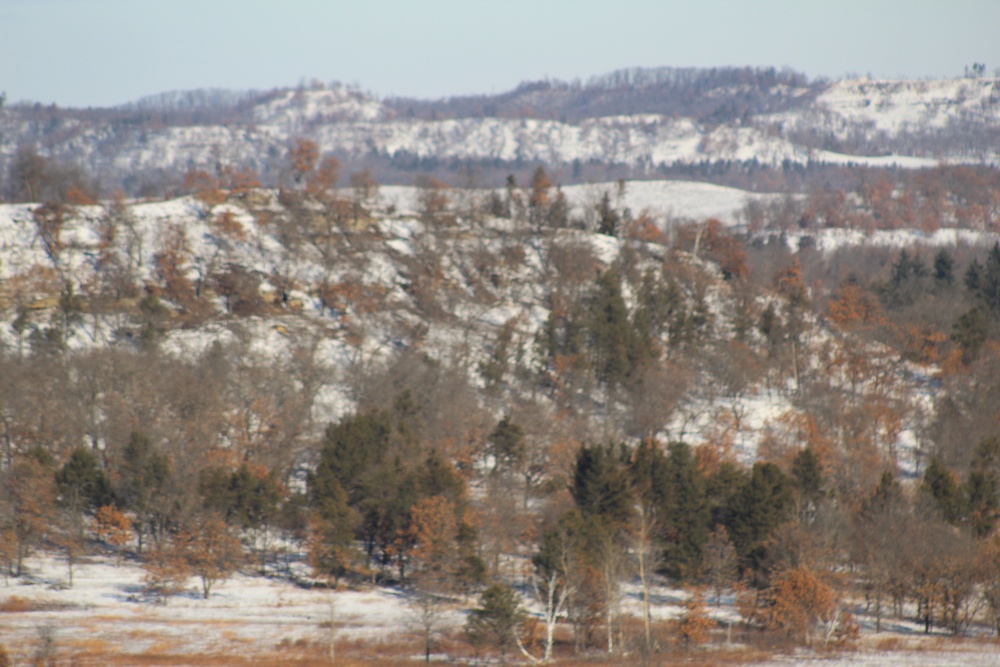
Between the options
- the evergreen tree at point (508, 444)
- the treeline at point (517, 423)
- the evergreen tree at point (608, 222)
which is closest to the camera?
the treeline at point (517, 423)

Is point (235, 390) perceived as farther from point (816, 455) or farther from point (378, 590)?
point (816, 455)

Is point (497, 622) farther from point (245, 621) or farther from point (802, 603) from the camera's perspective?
point (802, 603)

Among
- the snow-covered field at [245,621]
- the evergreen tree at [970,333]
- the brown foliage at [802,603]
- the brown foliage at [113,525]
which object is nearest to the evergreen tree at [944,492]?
the snow-covered field at [245,621]

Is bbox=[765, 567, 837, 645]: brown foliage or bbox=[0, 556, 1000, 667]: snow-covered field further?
bbox=[765, 567, 837, 645]: brown foliage

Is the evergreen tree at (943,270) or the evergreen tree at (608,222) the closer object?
the evergreen tree at (943,270)

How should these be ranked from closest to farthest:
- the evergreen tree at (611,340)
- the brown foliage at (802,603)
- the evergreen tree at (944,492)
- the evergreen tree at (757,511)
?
the brown foliage at (802,603)
the evergreen tree at (757,511)
the evergreen tree at (944,492)
the evergreen tree at (611,340)

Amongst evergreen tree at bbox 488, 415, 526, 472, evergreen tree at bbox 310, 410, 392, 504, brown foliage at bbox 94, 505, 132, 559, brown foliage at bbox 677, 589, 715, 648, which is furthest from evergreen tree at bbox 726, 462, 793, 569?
brown foliage at bbox 94, 505, 132, 559

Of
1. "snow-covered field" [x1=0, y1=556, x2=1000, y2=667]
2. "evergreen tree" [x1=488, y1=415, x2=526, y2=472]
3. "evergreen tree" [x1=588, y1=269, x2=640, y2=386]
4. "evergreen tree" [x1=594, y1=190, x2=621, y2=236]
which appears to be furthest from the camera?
"evergreen tree" [x1=594, y1=190, x2=621, y2=236]

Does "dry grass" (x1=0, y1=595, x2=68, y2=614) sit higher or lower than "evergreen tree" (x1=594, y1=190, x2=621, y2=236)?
lower

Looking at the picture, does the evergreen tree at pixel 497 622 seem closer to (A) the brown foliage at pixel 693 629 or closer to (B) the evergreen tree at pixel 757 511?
(A) the brown foliage at pixel 693 629

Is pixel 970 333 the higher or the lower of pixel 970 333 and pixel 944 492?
the higher

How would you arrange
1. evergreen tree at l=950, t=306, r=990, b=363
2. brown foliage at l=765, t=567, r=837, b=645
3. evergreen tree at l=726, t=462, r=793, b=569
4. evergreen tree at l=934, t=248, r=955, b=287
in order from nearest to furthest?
brown foliage at l=765, t=567, r=837, b=645
evergreen tree at l=726, t=462, r=793, b=569
evergreen tree at l=950, t=306, r=990, b=363
evergreen tree at l=934, t=248, r=955, b=287

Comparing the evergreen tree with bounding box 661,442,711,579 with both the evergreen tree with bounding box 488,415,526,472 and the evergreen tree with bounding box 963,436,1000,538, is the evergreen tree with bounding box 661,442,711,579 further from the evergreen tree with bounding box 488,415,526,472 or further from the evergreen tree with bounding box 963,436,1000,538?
the evergreen tree with bounding box 963,436,1000,538

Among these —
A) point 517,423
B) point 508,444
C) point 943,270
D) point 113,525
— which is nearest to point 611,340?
point 517,423
